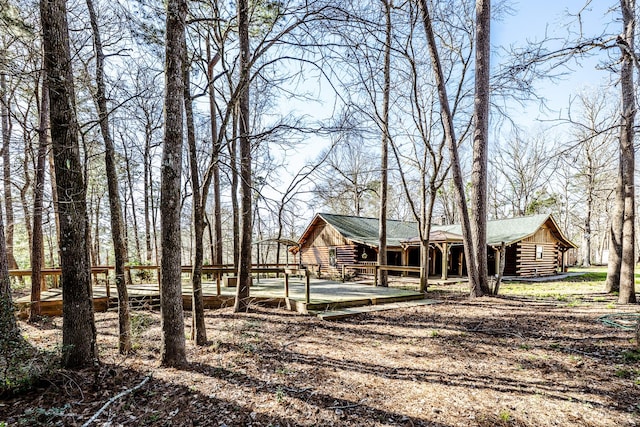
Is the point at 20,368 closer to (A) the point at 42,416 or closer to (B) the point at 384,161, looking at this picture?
(A) the point at 42,416

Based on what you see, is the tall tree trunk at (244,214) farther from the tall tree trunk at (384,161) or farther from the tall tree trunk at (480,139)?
the tall tree trunk at (480,139)

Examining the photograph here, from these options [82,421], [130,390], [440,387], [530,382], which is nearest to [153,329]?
[130,390]

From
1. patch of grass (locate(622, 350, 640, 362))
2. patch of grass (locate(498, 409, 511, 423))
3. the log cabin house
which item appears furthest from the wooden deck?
the log cabin house

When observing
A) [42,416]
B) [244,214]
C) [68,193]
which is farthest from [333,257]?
[42,416]

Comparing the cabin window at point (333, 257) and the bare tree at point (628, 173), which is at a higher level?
the bare tree at point (628, 173)

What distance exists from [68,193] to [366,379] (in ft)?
15.7

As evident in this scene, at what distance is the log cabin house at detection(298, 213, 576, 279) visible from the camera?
18672mm

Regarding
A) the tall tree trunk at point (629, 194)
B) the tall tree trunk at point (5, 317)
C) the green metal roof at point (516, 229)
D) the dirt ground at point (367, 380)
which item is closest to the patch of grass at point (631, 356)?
the dirt ground at point (367, 380)

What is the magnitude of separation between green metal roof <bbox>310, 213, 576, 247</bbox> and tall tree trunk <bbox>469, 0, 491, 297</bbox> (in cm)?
856

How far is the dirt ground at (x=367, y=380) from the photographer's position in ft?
11.1

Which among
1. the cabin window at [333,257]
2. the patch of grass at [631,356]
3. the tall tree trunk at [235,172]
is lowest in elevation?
the cabin window at [333,257]

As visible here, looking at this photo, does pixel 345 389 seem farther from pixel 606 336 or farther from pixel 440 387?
pixel 606 336

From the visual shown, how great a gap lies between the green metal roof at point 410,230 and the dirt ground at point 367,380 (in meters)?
12.0

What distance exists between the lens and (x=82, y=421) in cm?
337
